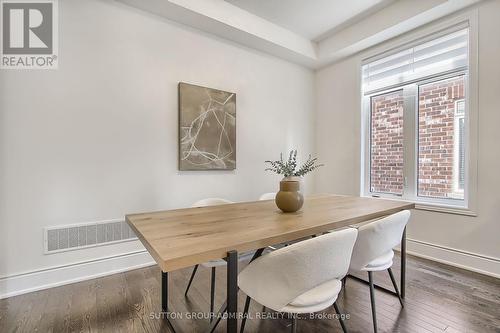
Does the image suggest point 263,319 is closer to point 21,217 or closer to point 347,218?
point 347,218

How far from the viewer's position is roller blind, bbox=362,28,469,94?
264cm

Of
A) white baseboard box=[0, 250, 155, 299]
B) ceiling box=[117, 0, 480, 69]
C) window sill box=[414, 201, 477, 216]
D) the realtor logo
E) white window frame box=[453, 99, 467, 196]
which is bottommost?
white baseboard box=[0, 250, 155, 299]

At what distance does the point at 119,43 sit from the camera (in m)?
2.44

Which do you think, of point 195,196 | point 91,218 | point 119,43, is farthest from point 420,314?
point 119,43

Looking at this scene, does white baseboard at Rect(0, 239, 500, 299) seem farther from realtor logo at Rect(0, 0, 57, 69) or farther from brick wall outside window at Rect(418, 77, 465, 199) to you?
realtor logo at Rect(0, 0, 57, 69)

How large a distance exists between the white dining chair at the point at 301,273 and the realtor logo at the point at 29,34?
2481 millimetres

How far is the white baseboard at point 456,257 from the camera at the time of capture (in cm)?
234

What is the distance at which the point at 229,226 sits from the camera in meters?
1.33

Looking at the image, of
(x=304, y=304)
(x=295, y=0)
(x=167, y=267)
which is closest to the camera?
(x=167, y=267)

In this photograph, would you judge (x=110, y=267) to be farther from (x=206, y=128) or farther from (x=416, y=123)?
(x=416, y=123)

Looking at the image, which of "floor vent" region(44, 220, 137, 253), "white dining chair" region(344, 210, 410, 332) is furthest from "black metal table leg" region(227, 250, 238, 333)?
"floor vent" region(44, 220, 137, 253)

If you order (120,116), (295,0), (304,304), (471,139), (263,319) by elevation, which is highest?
(295,0)

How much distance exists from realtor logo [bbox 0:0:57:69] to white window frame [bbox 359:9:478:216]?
3.58m

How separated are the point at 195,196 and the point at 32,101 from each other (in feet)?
5.60
